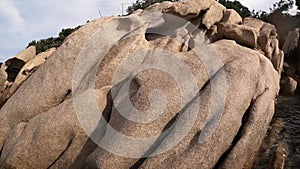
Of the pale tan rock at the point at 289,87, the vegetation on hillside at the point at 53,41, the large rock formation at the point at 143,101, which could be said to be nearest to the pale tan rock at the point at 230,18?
the large rock formation at the point at 143,101

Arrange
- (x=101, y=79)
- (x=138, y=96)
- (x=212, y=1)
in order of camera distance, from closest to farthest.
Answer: (x=138, y=96)
(x=101, y=79)
(x=212, y=1)

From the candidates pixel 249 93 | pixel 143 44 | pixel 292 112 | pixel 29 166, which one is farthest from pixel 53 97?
pixel 292 112

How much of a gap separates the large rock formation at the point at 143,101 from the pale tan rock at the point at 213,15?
1.89 feet

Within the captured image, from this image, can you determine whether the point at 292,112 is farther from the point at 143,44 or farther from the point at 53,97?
the point at 53,97

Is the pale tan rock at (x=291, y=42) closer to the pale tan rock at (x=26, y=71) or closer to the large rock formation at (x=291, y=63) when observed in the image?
the large rock formation at (x=291, y=63)

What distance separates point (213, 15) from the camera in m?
15.9

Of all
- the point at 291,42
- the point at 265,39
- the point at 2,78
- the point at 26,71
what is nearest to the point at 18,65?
the point at 2,78

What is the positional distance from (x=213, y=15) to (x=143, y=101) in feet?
22.8

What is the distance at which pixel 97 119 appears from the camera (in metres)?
11.3

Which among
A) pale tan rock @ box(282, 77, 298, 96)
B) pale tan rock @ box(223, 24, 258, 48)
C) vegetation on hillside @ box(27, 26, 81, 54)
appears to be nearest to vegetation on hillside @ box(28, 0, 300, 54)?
vegetation on hillside @ box(27, 26, 81, 54)

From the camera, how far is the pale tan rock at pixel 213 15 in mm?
15312

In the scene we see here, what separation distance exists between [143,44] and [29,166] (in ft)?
17.3

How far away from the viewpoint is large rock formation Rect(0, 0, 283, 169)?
9.73m

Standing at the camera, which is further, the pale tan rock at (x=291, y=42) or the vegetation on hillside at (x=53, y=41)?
the vegetation on hillside at (x=53, y=41)
